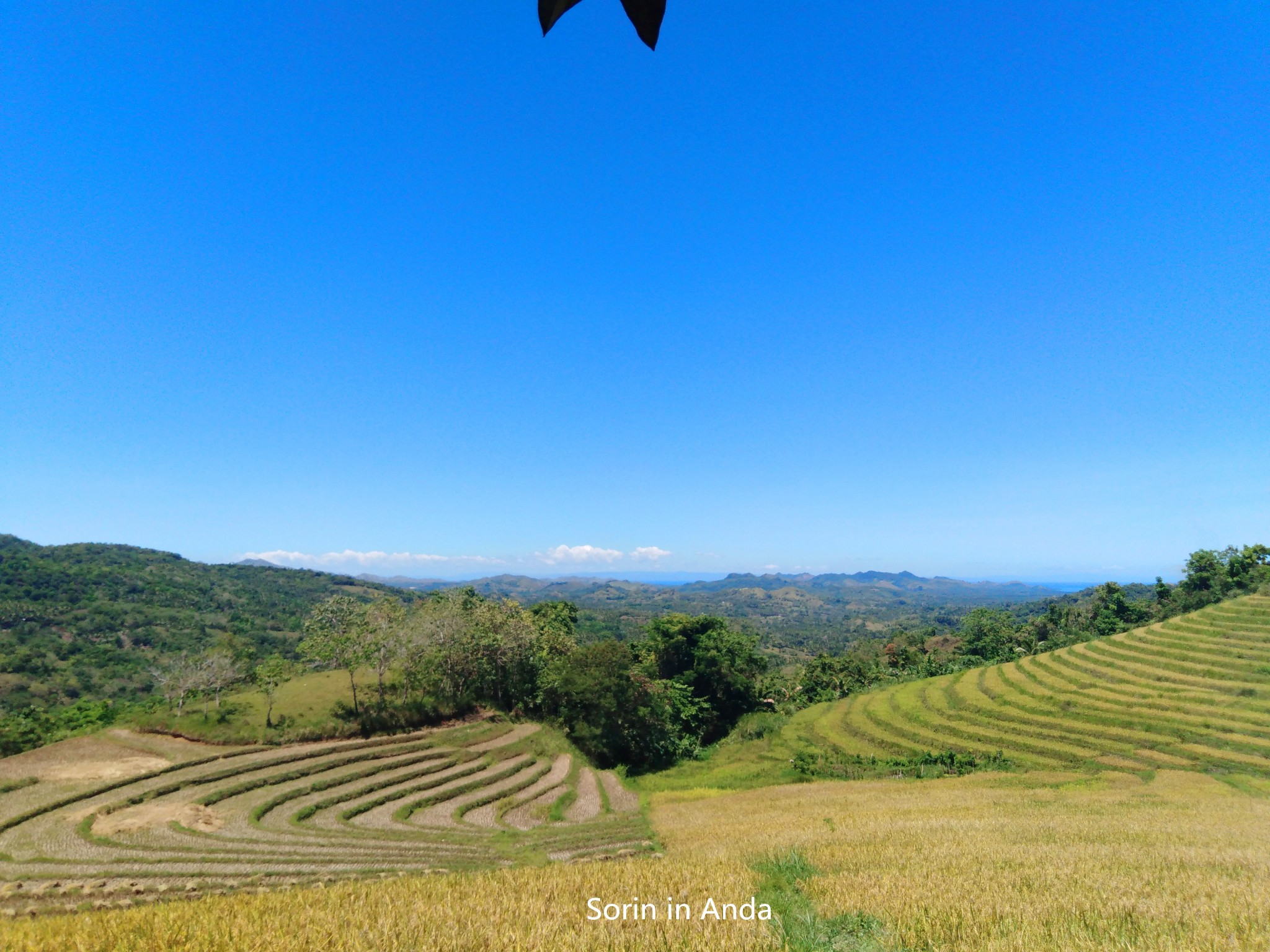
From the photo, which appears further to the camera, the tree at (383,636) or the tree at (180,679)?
the tree at (383,636)

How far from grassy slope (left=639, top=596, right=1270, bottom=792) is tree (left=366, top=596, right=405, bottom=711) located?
19.7m

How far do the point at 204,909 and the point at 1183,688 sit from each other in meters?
55.7

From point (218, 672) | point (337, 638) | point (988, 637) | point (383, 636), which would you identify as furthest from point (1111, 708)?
point (218, 672)

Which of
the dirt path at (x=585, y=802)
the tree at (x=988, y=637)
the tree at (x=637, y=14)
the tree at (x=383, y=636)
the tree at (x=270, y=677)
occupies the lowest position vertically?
the tree at (x=988, y=637)

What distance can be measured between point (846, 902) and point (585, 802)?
24.1 meters

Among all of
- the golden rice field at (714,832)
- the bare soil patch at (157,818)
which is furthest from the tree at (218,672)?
the bare soil patch at (157,818)

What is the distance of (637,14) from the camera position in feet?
4.24

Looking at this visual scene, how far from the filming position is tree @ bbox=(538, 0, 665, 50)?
4.12ft

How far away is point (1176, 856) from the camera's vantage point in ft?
Answer: 36.2

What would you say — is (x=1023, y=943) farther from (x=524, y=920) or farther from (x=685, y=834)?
(x=685, y=834)

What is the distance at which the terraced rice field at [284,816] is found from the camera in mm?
14602

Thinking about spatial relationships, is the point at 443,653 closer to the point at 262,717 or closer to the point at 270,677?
the point at 270,677

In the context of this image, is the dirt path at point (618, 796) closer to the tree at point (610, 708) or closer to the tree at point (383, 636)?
the tree at point (610, 708)

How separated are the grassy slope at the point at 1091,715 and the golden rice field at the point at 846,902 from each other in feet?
68.1
